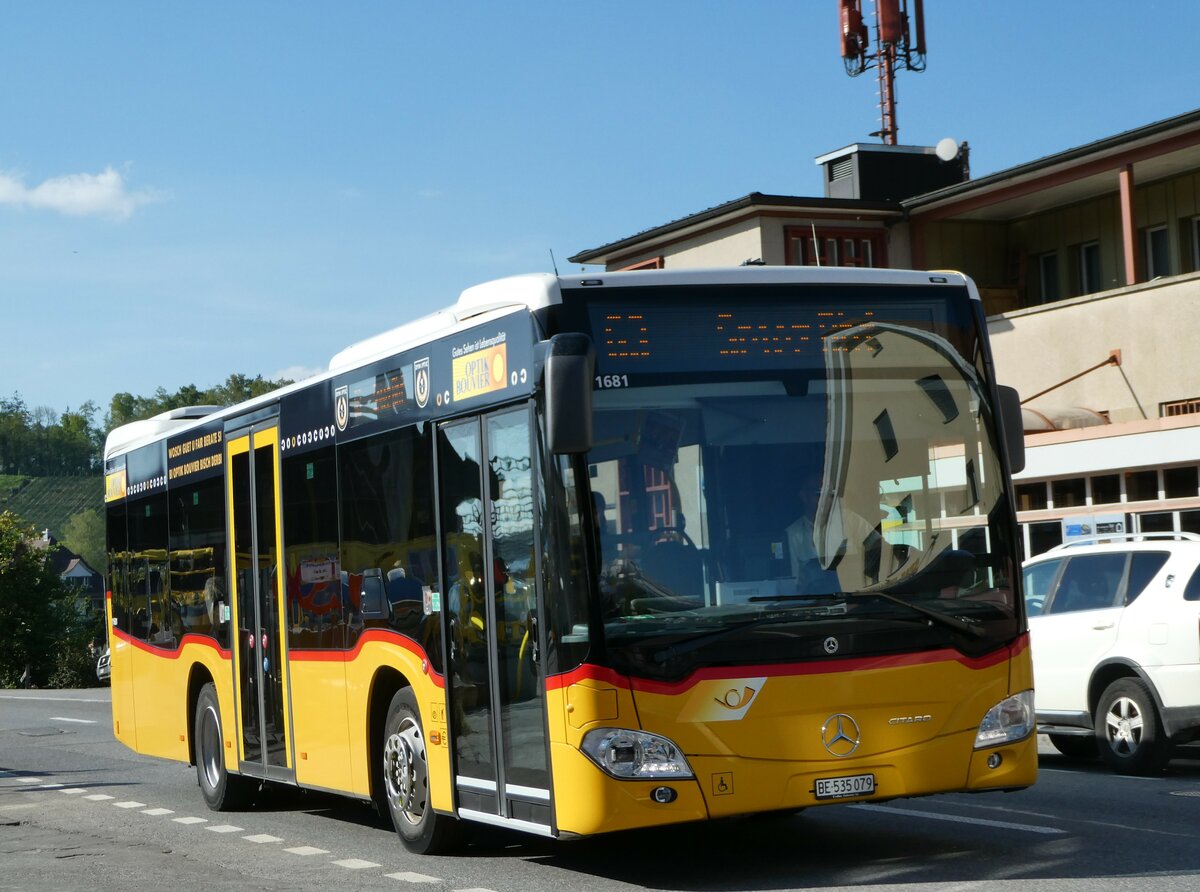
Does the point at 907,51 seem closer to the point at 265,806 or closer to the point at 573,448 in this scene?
the point at 265,806

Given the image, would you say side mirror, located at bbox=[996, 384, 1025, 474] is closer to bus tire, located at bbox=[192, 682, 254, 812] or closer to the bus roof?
the bus roof

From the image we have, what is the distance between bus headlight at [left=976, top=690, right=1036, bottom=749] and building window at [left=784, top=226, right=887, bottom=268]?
26203 millimetres

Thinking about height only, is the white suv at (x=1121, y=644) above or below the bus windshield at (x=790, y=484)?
below

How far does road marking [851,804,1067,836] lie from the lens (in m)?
10.5

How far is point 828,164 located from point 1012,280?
6505 mm

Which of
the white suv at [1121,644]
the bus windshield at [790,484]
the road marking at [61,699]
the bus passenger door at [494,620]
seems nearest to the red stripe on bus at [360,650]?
the bus passenger door at [494,620]

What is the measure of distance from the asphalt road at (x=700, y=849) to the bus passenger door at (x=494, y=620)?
563 mm

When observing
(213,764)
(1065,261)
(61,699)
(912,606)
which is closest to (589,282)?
(912,606)

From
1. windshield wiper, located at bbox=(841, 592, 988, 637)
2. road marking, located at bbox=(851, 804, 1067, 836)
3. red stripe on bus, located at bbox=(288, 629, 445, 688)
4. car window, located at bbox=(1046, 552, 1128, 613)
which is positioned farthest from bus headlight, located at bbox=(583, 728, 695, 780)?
car window, located at bbox=(1046, 552, 1128, 613)

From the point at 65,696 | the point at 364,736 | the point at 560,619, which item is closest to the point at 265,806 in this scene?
the point at 364,736

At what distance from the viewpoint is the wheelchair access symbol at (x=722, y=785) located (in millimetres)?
8367

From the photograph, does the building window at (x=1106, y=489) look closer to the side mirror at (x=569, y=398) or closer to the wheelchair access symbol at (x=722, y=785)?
the wheelchair access symbol at (x=722, y=785)

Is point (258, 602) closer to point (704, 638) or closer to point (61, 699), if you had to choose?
point (704, 638)

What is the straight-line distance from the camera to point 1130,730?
44.7 ft
